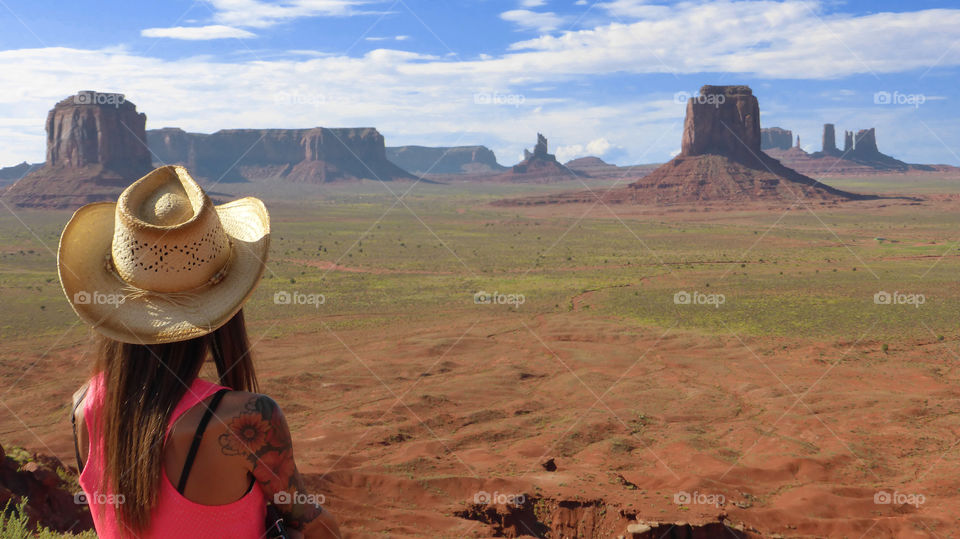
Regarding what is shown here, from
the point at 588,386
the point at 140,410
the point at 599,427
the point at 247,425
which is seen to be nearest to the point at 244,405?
the point at 247,425

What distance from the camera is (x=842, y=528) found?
8523 mm

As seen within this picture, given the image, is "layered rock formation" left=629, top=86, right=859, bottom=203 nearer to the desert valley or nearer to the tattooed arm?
the desert valley

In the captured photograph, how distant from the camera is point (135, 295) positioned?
7.77 ft

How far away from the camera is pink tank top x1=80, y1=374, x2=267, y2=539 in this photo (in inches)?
86.0

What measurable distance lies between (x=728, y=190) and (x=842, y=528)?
9624 centimetres

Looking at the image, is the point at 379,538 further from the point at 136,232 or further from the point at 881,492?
the point at 881,492

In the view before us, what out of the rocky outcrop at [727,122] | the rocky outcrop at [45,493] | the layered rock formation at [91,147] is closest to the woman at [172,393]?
the rocky outcrop at [45,493]

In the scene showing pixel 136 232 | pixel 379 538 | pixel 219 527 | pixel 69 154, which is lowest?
pixel 379 538

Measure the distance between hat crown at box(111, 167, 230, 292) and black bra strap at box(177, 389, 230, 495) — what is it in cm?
44

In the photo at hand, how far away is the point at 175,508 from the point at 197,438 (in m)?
0.27

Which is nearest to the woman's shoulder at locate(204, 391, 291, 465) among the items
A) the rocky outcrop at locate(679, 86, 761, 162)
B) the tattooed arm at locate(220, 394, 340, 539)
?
the tattooed arm at locate(220, 394, 340, 539)

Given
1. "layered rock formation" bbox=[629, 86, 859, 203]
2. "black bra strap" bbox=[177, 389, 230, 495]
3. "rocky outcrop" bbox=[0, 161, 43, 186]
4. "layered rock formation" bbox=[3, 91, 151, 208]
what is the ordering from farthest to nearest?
"rocky outcrop" bbox=[0, 161, 43, 186] < "layered rock formation" bbox=[3, 91, 151, 208] < "layered rock formation" bbox=[629, 86, 859, 203] < "black bra strap" bbox=[177, 389, 230, 495]

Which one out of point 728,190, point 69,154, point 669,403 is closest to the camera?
point 669,403

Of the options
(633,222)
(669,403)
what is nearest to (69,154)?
(633,222)
